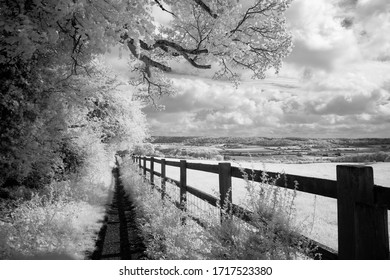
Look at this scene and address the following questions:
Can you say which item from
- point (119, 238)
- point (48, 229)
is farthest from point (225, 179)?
point (48, 229)

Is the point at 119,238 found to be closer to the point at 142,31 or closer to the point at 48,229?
the point at 48,229

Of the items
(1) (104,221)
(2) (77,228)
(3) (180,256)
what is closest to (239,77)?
(1) (104,221)

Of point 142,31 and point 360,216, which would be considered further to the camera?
point 142,31

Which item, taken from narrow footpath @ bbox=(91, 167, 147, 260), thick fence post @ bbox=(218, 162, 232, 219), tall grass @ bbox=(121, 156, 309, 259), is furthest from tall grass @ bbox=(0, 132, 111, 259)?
thick fence post @ bbox=(218, 162, 232, 219)

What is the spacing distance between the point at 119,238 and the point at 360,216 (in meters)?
6.27

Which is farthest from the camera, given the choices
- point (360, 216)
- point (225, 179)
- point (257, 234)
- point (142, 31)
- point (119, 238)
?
point (119, 238)

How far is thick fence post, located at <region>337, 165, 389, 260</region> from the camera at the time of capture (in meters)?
2.58

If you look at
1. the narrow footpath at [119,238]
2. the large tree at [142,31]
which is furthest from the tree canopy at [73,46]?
the narrow footpath at [119,238]

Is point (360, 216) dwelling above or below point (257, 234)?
above

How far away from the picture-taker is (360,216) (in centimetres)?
Result: 267

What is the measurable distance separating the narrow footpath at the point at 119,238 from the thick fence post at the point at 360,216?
426 centimetres

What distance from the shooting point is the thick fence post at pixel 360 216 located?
2.58 m
